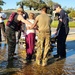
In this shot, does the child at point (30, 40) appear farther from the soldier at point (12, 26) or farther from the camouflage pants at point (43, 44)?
the camouflage pants at point (43, 44)

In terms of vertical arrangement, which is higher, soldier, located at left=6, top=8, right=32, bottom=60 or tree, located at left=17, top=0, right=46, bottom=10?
soldier, located at left=6, top=8, right=32, bottom=60

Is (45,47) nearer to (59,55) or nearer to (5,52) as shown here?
(59,55)

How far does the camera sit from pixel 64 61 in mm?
10180

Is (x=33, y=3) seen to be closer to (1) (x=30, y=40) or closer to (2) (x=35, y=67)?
(1) (x=30, y=40)

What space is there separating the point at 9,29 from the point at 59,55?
2.30 meters

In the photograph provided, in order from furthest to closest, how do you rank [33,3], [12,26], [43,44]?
[33,3]
[12,26]
[43,44]

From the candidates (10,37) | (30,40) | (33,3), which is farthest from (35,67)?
(33,3)

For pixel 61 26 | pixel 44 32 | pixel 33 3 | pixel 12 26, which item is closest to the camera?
pixel 44 32

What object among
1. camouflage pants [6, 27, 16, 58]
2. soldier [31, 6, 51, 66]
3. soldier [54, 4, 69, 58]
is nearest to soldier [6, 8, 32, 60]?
camouflage pants [6, 27, 16, 58]

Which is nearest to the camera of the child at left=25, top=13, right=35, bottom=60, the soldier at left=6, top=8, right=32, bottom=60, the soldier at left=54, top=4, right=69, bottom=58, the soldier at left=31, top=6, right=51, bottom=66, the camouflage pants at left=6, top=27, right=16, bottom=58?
the soldier at left=31, top=6, right=51, bottom=66

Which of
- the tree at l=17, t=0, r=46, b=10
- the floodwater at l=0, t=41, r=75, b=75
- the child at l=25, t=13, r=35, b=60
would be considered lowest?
the tree at l=17, t=0, r=46, b=10

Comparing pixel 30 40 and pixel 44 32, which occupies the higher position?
pixel 44 32

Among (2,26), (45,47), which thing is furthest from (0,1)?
(45,47)

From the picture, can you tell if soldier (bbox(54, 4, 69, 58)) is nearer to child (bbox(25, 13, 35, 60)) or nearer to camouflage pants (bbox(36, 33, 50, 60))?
child (bbox(25, 13, 35, 60))
